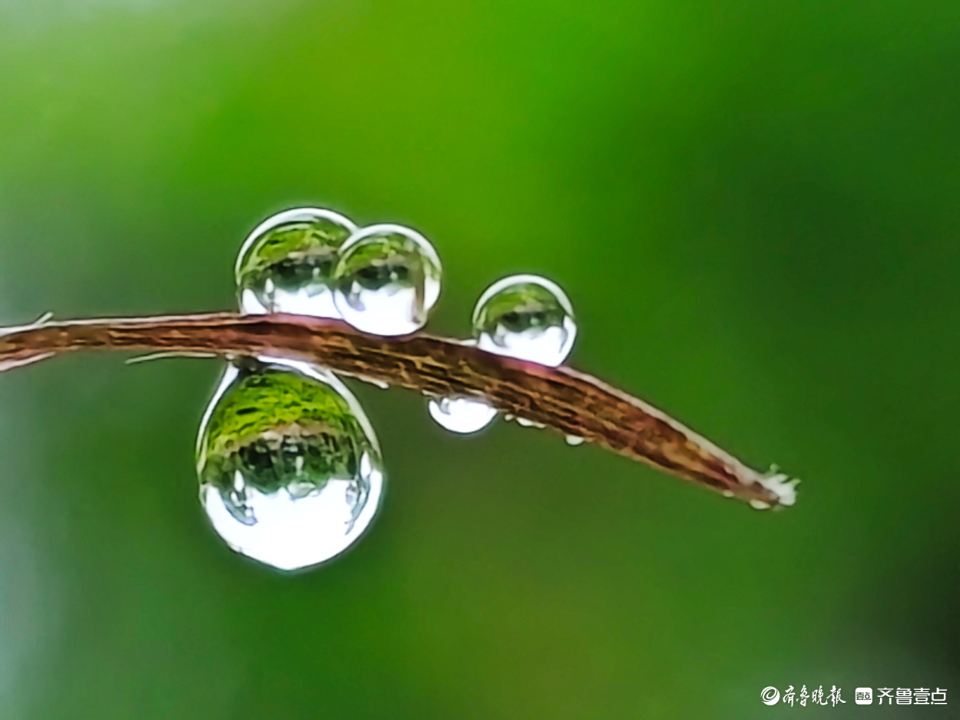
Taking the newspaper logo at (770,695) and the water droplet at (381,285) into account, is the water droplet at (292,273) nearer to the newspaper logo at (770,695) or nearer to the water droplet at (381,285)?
the water droplet at (381,285)

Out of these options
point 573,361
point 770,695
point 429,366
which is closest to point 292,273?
point 429,366

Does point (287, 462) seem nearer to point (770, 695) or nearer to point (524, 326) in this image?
point (524, 326)

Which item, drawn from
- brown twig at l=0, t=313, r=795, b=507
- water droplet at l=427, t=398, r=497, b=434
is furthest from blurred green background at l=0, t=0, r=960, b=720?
brown twig at l=0, t=313, r=795, b=507

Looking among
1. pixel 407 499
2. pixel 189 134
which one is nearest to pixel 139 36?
pixel 189 134

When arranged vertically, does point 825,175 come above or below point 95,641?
above

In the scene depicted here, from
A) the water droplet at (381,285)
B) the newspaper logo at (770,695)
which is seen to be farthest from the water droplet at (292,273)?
the newspaper logo at (770,695)

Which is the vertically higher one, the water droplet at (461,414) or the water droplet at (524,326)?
the water droplet at (524,326)

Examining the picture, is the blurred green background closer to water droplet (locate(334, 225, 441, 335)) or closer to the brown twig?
water droplet (locate(334, 225, 441, 335))

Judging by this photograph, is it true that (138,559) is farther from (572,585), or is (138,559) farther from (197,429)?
(572,585)
